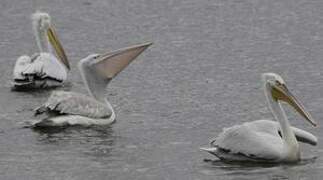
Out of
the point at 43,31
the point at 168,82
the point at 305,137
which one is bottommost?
the point at 168,82

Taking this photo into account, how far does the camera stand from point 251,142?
830 centimetres

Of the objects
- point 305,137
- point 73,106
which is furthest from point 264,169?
point 73,106

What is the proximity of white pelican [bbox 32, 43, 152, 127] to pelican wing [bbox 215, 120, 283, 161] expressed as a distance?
1.58 meters

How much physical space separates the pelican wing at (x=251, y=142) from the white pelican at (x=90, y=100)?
Result: 158cm

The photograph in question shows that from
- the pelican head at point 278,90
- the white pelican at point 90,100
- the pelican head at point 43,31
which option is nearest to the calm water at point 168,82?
the white pelican at point 90,100

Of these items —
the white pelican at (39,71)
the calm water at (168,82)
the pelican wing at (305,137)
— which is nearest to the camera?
the calm water at (168,82)

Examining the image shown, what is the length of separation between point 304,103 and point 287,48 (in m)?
2.64

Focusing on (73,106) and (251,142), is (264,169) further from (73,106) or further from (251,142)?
(73,106)

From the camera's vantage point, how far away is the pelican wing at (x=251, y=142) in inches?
326

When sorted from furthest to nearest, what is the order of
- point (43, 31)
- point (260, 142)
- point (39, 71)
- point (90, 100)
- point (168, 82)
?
point (43, 31)
point (39, 71)
point (168, 82)
point (90, 100)
point (260, 142)

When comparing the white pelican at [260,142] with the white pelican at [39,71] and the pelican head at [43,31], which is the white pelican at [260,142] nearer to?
the white pelican at [39,71]

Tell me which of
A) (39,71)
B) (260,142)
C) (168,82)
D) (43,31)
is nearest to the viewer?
(260,142)

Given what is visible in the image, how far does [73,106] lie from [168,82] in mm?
1711

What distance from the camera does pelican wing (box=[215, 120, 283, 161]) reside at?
8281 mm
